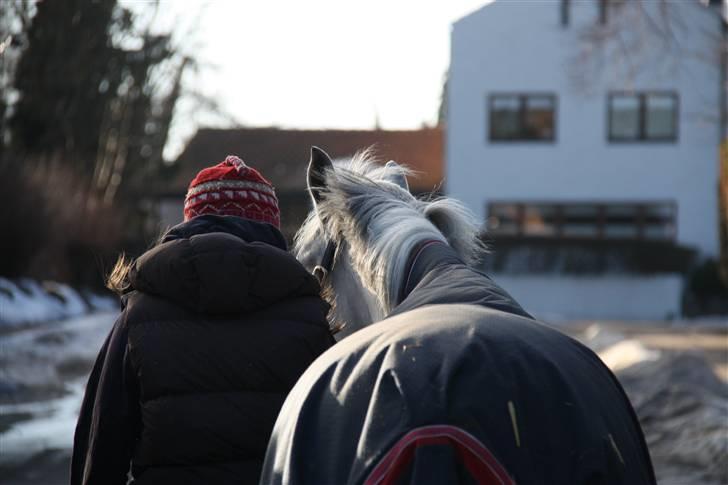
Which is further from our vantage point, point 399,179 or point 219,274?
point 399,179

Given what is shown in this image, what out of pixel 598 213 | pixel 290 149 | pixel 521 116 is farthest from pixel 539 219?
pixel 290 149

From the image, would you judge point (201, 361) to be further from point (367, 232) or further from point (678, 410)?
point (678, 410)

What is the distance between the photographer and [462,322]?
6.78 feet

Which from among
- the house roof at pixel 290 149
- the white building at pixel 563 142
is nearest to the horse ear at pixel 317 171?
the white building at pixel 563 142

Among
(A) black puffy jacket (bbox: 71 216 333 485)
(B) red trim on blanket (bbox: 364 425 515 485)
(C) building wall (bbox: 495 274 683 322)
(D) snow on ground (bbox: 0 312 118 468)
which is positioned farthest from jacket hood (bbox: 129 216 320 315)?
(C) building wall (bbox: 495 274 683 322)

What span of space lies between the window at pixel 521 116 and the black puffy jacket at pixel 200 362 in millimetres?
29655

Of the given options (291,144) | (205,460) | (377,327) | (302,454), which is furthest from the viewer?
(291,144)

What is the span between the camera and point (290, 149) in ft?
130

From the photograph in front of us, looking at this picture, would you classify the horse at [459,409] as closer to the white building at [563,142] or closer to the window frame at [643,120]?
the white building at [563,142]

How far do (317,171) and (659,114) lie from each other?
99.8 feet

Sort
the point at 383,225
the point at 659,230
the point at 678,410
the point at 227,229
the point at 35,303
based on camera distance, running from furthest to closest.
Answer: the point at 659,230 → the point at 35,303 → the point at 678,410 → the point at 227,229 → the point at 383,225

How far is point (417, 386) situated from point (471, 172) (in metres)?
30.2

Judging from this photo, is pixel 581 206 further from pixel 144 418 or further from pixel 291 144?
pixel 144 418

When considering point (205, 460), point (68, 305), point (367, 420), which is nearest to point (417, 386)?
point (367, 420)
